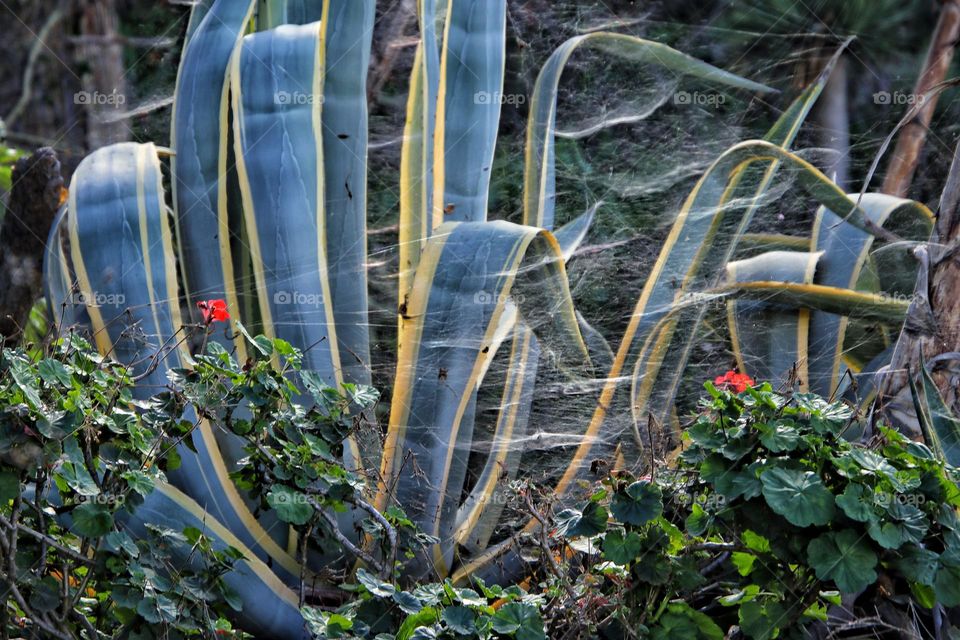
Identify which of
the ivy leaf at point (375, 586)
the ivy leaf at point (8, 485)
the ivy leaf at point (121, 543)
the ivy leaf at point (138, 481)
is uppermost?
the ivy leaf at point (8, 485)

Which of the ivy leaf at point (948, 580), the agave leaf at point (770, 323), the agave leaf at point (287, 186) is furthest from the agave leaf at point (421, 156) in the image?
the ivy leaf at point (948, 580)

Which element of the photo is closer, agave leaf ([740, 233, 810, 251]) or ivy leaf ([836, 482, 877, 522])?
Result: ivy leaf ([836, 482, 877, 522])

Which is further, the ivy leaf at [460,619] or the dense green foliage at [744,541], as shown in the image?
the ivy leaf at [460,619]

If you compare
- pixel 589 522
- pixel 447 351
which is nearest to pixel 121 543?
pixel 589 522

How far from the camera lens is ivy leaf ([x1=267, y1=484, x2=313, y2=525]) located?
7.57ft

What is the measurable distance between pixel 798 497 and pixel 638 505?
11.2 inches

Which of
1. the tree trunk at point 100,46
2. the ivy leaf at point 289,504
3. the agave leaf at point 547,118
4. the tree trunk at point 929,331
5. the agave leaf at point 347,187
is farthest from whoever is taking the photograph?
the tree trunk at point 100,46

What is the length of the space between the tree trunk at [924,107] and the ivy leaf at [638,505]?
1.63 metres

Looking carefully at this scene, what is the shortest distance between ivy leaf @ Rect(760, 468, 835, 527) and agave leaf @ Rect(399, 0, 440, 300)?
58.0 inches

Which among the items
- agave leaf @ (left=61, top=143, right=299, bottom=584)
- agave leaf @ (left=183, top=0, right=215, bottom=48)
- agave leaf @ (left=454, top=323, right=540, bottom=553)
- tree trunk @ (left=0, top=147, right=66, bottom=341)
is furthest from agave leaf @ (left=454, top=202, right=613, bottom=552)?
tree trunk @ (left=0, top=147, right=66, bottom=341)

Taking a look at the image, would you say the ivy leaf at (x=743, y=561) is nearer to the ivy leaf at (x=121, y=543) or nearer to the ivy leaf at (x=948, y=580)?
the ivy leaf at (x=948, y=580)

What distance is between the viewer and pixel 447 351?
2889 millimetres

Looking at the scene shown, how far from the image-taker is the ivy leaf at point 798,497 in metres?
1.93

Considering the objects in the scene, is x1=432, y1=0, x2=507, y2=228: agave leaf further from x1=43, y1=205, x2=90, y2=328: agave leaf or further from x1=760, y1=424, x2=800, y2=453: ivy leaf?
x1=760, y1=424, x2=800, y2=453: ivy leaf
